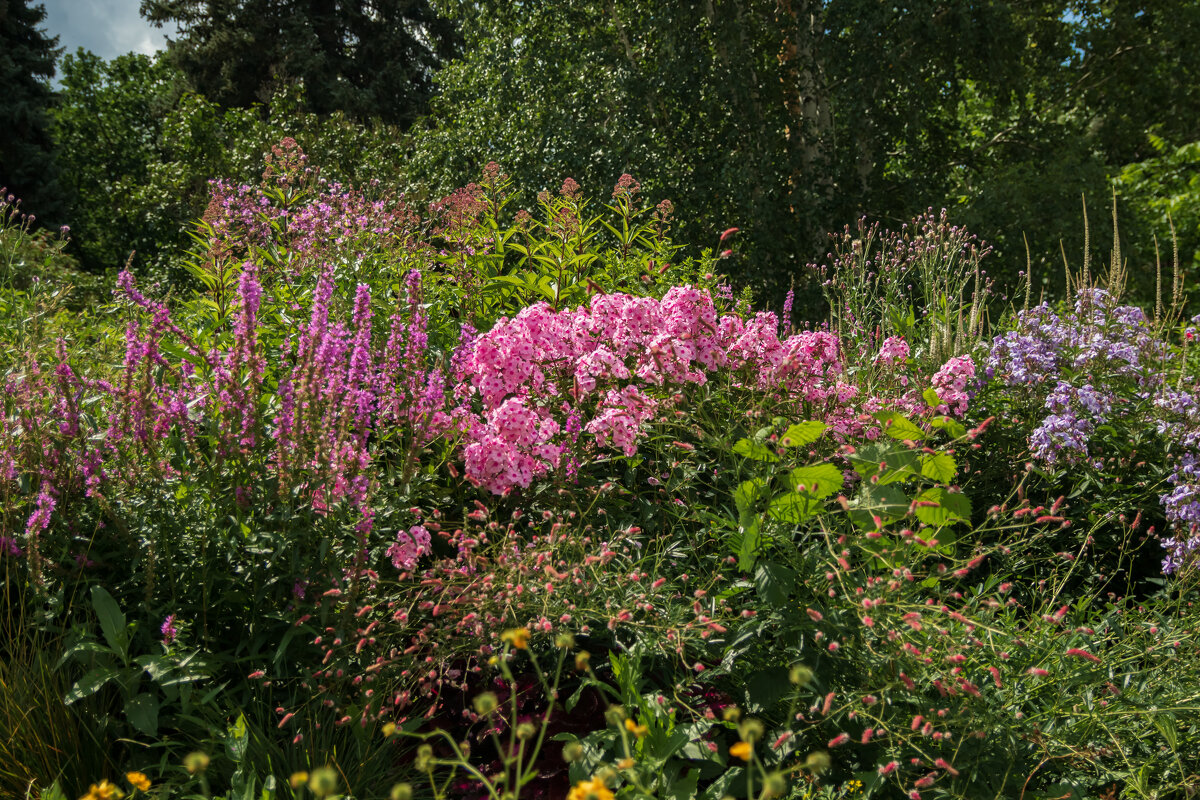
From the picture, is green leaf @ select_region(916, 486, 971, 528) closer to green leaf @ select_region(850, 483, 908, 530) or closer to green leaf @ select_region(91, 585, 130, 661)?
green leaf @ select_region(850, 483, 908, 530)

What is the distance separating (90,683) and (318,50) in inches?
891

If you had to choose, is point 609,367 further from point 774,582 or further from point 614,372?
point 774,582

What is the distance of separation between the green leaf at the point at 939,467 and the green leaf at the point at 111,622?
6.77 feet

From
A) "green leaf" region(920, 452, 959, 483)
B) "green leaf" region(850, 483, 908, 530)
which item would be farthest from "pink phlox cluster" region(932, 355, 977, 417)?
"green leaf" region(850, 483, 908, 530)

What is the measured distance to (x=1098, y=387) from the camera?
3889mm

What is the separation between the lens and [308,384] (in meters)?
2.17

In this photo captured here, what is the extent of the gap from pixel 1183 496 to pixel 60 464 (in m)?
3.79

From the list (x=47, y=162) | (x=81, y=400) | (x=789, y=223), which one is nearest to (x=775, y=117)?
(x=789, y=223)

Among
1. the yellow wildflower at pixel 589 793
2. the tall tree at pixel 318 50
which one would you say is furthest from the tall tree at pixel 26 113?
the yellow wildflower at pixel 589 793

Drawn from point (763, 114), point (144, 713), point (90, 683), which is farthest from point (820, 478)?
point (763, 114)

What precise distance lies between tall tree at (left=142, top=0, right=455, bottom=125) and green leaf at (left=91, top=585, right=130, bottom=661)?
20.6 meters

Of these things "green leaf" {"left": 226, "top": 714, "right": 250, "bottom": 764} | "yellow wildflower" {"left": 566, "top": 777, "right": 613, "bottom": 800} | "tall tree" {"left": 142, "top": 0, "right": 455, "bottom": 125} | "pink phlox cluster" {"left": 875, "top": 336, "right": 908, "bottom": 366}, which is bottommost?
"green leaf" {"left": 226, "top": 714, "right": 250, "bottom": 764}

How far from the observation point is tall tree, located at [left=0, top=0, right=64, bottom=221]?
1761 centimetres

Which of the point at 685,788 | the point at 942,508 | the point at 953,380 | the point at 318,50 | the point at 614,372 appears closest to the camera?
the point at 685,788
